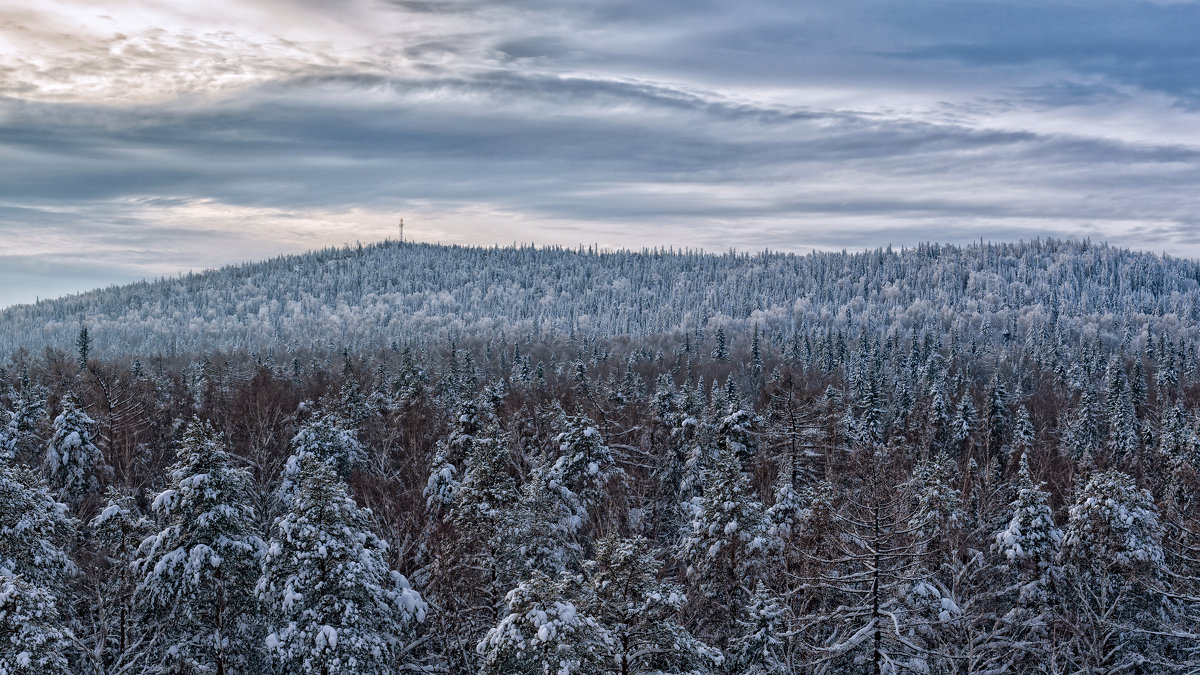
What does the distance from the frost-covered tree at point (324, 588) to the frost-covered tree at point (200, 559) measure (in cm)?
222

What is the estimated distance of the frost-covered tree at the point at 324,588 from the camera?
785 inches

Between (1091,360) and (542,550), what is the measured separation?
143 m

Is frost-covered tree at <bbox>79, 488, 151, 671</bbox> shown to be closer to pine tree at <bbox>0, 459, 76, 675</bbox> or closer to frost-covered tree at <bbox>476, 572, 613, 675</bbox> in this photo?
pine tree at <bbox>0, 459, 76, 675</bbox>

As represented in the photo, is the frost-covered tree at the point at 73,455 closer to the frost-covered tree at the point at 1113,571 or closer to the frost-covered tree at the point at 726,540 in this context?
the frost-covered tree at the point at 726,540

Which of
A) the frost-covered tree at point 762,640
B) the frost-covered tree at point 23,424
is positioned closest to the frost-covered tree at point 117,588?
the frost-covered tree at point 23,424

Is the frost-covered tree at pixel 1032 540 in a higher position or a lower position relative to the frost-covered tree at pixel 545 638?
lower

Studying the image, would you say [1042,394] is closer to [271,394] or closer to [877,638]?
[271,394]

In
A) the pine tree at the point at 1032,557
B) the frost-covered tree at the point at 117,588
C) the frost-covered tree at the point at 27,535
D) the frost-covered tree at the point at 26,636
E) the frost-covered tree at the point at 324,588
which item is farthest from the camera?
the pine tree at the point at 1032,557

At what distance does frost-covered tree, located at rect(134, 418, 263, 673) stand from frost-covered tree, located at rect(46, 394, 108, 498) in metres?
15.0

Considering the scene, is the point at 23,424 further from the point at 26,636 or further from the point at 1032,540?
the point at 1032,540

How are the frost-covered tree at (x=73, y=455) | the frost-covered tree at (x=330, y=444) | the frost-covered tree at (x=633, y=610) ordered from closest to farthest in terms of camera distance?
the frost-covered tree at (x=633, y=610)
the frost-covered tree at (x=73, y=455)
the frost-covered tree at (x=330, y=444)

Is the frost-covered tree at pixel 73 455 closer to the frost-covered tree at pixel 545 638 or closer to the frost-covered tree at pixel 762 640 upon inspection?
the frost-covered tree at pixel 545 638

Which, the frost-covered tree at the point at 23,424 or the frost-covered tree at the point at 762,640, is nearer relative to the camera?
the frost-covered tree at the point at 762,640

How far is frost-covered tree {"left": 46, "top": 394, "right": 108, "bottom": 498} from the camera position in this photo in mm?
35375
